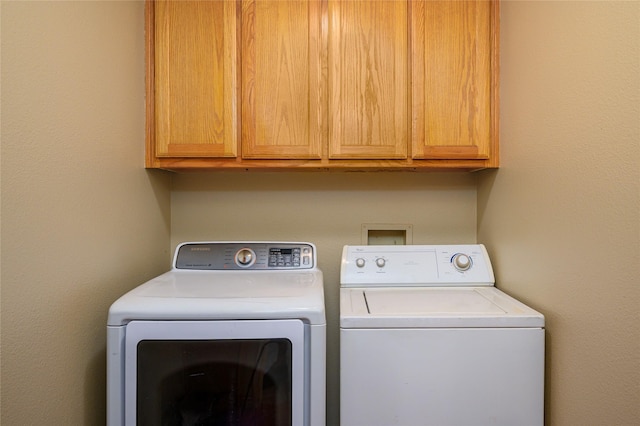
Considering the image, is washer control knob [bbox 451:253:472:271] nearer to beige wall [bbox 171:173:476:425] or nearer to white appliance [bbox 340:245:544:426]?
beige wall [bbox 171:173:476:425]

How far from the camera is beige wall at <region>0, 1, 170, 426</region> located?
2.63ft

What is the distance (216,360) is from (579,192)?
115 cm

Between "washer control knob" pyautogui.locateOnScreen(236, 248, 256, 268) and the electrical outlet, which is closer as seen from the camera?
"washer control knob" pyautogui.locateOnScreen(236, 248, 256, 268)

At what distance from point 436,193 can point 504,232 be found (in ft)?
1.31

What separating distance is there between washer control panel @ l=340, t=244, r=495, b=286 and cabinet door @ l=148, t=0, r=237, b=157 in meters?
0.74

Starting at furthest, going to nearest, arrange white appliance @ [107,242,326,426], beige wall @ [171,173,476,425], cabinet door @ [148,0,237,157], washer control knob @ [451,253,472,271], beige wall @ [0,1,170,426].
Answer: beige wall @ [171,173,476,425], washer control knob @ [451,253,472,271], cabinet door @ [148,0,237,157], white appliance @ [107,242,326,426], beige wall @ [0,1,170,426]

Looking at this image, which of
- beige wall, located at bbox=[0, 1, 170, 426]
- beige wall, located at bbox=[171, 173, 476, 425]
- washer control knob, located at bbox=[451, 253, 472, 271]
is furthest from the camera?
beige wall, located at bbox=[171, 173, 476, 425]

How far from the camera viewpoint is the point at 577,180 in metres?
0.95

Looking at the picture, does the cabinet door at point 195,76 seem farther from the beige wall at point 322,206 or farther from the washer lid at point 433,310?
the washer lid at point 433,310

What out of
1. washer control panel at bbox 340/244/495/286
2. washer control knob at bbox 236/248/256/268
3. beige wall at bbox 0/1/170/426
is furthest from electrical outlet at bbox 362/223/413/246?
beige wall at bbox 0/1/170/426

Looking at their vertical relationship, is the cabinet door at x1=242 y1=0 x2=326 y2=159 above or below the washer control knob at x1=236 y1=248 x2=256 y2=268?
above

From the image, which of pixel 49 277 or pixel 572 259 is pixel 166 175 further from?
pixel 572 259

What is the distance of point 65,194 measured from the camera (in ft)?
3.13

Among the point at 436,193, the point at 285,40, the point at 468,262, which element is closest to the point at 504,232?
the point at 468,262
